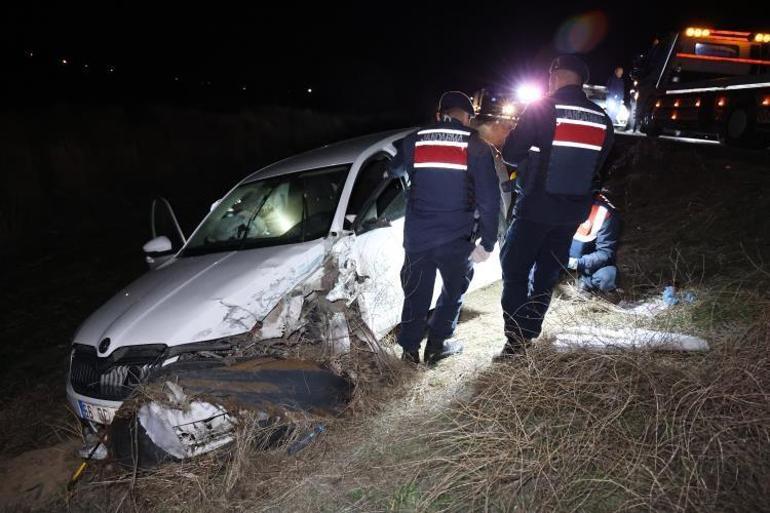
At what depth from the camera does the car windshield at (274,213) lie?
3512mm

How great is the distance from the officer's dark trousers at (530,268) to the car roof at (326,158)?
54.5 inches

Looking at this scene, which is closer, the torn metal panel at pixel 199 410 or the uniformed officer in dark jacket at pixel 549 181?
the torn metal panel at pixel 199 410

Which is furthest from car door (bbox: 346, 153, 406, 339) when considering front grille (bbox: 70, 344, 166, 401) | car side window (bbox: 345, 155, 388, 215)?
front grille (bbox: 70, 344, 166, 401)

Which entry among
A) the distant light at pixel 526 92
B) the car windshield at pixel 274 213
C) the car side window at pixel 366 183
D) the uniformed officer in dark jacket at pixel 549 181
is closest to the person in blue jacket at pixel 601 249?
the uniformed officer in dark jacket at pixel 549 181

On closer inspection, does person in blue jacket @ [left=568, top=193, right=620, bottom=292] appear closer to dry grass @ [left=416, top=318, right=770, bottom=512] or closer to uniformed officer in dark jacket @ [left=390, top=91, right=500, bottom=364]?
uniformed officer in dark jacket @ [left=390, top=91, right=500, bottom=364]

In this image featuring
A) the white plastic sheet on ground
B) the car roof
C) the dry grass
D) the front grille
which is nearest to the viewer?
the dry grass

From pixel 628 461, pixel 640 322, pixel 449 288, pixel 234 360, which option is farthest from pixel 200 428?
pixel 640 322

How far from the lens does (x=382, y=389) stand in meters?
2.92

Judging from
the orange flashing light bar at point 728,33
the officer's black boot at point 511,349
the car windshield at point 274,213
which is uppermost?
the orange flashing light bar at point 728,33

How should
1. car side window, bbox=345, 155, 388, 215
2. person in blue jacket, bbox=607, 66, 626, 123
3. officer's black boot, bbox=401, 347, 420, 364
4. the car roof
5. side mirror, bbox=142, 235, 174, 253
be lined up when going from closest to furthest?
officer's black boot, bbox=401, 347, 420, 364 → car side window, bbox=345, 155, 388, 215 → the car roof → side mirror, bbox=142, 235, 174, 253 → person in blue jacket, bbox=607, 66, 626, 123

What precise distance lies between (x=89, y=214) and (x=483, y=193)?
9.75m

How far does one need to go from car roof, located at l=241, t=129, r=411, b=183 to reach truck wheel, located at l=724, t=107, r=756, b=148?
5.71 m

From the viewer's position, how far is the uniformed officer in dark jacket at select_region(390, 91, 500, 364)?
3072mm

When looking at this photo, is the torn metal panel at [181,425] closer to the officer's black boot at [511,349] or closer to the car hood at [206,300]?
the car hood at [206,300]
